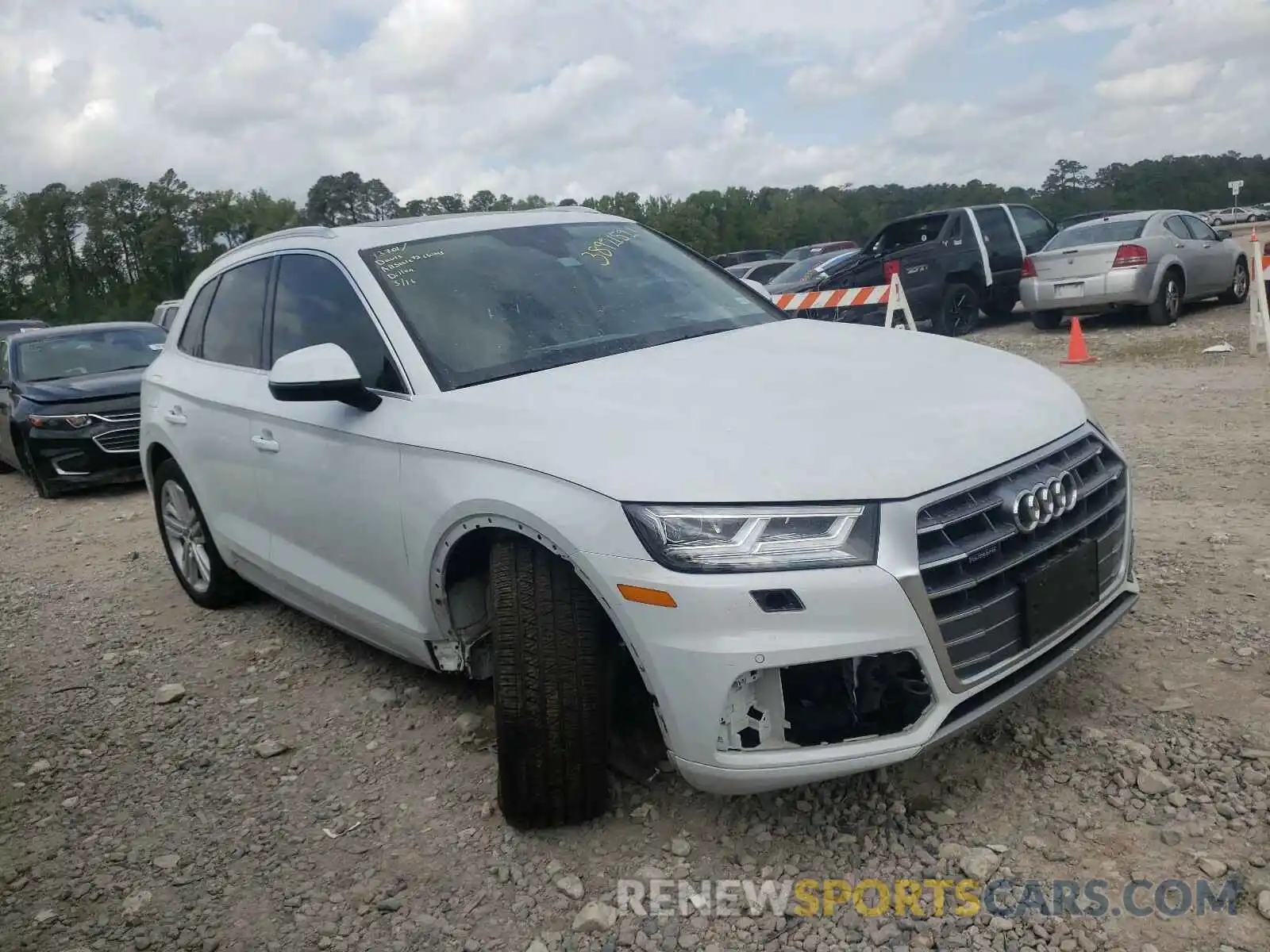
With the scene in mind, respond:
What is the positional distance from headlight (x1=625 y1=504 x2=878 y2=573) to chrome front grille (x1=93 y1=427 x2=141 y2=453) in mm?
8205

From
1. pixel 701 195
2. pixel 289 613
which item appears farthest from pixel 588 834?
pixel 701 195

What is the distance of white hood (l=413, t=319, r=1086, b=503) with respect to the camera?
2398mm

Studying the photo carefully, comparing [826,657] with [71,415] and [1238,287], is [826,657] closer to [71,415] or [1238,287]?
[71,415]

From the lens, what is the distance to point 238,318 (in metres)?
4.46

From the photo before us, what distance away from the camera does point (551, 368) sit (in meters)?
3.16

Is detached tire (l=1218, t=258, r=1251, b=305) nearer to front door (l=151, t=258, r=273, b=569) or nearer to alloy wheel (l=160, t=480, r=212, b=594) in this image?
front door (l=151, t=258, r=273, b=569)

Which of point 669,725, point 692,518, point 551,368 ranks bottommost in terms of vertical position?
point 669,725

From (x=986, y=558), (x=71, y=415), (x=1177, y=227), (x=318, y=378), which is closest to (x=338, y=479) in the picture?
(x=318, y=378)

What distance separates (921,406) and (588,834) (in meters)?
1.43

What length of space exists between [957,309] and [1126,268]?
7.11ft

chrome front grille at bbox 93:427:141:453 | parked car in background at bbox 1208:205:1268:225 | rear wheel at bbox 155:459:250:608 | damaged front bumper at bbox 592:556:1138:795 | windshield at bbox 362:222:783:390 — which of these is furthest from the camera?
parked car in background at bbox 1208:205:1268:225

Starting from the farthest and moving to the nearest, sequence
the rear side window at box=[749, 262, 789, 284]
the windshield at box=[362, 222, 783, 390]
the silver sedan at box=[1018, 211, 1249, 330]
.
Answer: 1. the rear side window at box=[749, 262, 789, 284]
2. the silver sedan at box=[1018, 211, 1249, 330]
3. the windshield at box=[362, 222, 783, 390]

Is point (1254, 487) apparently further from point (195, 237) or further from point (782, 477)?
point (195, 237)

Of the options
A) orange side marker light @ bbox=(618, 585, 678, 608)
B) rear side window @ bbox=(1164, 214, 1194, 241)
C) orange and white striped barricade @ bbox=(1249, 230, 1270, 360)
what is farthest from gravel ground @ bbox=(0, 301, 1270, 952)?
rear side window @ bbox=(1164, 214, 1194, 241)
